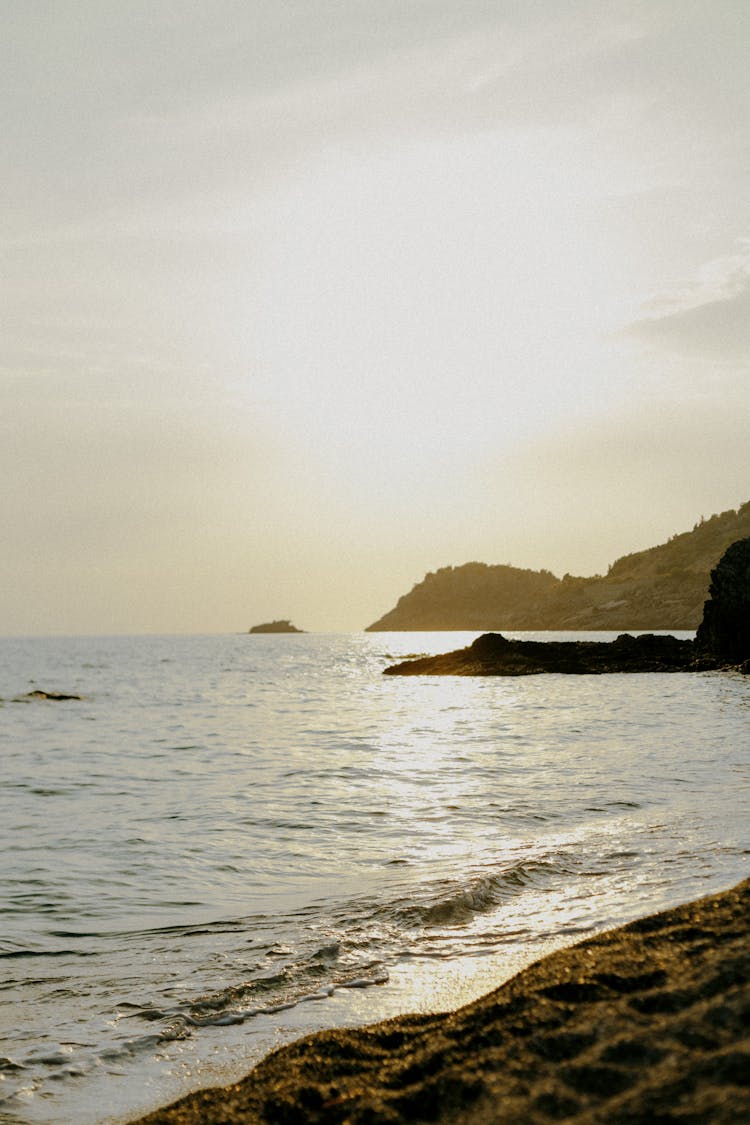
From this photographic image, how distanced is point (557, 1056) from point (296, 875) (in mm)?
6851

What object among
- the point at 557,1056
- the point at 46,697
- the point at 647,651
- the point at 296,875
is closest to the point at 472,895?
the point at 296,875

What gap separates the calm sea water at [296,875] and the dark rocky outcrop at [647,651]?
2843 cm

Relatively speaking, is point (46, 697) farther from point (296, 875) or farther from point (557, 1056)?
point (557, 1056)

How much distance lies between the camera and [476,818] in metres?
12.8

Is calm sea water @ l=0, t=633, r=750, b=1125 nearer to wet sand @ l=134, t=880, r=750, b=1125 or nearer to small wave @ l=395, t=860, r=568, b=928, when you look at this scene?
small wave @ l=395, t=860, r=568, b=928

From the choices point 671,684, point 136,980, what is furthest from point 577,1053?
point 671,684

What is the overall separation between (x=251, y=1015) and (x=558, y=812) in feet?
25.1

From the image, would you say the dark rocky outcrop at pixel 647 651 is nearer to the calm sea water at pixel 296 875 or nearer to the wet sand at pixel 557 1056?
the calm sea water at pixel 296 875

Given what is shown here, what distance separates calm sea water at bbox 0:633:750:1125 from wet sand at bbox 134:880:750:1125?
1.12m

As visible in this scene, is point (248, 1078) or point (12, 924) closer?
point (248, 1078)

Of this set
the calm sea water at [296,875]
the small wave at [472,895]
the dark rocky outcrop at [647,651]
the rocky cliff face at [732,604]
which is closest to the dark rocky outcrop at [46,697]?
the calm sea water at [296,875]

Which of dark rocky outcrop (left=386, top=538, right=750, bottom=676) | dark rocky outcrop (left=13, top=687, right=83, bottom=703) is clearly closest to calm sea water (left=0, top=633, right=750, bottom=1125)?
dark rocky outcrop (left=13, top=687, right=83, bottom=703)

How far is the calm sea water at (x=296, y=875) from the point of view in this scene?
5859 mm

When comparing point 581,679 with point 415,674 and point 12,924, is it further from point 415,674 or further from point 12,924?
point 12,924
